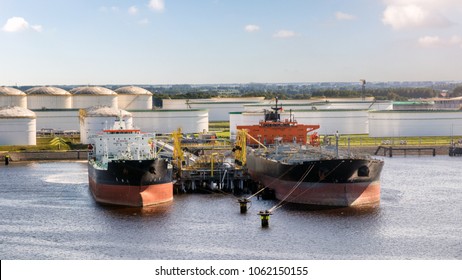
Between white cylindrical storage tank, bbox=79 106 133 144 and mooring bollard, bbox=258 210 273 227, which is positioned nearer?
mooring bollard, bbox=258 210 273 227

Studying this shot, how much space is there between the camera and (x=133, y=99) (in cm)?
7744

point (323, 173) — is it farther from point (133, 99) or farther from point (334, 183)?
point (133, 99)

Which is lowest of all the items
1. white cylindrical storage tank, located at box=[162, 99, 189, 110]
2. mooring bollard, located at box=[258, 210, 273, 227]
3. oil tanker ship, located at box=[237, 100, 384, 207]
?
mooring bollard, located at box=[258, 210, 273, 227]

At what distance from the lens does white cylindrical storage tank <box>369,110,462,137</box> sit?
210ft

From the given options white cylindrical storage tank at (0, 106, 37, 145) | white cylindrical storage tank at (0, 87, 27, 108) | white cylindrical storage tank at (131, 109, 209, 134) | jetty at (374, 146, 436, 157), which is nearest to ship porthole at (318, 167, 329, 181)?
jetty at (374, 146, 436, 157)

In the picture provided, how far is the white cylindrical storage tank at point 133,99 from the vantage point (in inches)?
3019

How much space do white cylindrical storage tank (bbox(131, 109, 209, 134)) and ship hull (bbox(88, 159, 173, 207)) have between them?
3321cm

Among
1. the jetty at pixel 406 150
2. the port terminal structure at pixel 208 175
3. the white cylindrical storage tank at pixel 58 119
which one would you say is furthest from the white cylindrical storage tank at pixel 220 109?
the port terminal structure at pixel 208 175

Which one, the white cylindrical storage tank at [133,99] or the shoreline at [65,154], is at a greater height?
the white cylindrical storage tank at [133,99]

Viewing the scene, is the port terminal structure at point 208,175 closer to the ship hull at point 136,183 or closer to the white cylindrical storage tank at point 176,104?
the ship hull at point 136,183

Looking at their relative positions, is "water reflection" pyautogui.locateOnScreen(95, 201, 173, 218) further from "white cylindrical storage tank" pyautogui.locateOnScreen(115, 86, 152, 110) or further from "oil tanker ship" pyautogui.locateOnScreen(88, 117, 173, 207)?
"white cylindrical storage tank" pyautogui.locateOnScreen(115, 86, 152, 110)

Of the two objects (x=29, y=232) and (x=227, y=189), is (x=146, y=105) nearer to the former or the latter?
(x=227, y=189)

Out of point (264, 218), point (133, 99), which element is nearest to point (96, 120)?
point (133, 99)

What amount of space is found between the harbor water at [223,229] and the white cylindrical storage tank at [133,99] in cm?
4036
